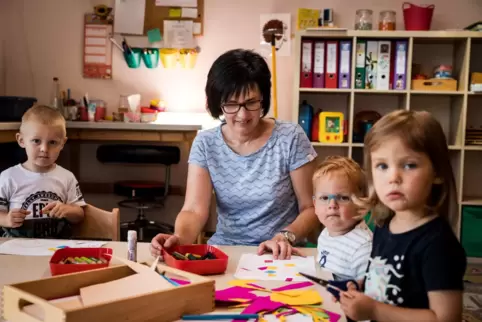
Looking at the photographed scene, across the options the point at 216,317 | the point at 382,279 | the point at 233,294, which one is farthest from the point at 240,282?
the point at 382,279

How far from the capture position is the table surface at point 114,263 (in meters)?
1.11

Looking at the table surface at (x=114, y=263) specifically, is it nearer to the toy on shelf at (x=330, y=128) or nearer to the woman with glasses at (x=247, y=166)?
the woman with glasses at (x=247, y=166)

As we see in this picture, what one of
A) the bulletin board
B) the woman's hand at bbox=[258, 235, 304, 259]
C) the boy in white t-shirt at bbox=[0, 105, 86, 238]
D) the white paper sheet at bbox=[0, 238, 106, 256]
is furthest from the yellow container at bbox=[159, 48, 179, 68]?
the woman's hand at bbox=[258, 235, 304, 259]

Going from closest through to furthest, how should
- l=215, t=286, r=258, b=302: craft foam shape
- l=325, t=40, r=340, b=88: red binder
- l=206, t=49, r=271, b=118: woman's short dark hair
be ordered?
l=215, t=286, r=258, b=302: craft foam shape
l=206, t=49, r=271, b=118: woman's short dark hair
l=325, t=40, r=340, b=88: red binder

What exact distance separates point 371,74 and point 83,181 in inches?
92.9

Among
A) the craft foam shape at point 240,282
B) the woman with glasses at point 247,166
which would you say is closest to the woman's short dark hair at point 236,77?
the woman with glasses at point 247,166

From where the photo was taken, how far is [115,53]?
4.16 m

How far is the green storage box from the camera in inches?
141

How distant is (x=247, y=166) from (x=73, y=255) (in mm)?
689

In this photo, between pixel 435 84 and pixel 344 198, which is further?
pixel 435 84

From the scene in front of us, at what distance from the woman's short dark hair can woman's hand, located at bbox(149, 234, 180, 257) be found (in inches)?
20.9

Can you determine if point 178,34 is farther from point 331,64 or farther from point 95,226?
point 95,226

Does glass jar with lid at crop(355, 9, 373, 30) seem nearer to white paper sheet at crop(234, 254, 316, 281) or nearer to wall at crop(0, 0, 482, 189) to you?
wall at crop(0, 0, 482, 189)

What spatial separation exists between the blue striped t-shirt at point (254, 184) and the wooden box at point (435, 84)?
216cm
